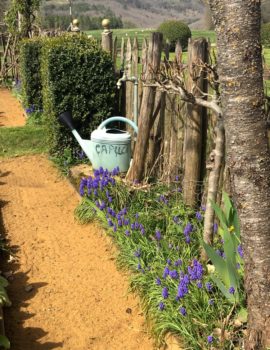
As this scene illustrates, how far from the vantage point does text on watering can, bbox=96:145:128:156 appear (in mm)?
4895

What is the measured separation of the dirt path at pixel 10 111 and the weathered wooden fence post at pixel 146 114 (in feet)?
14.2

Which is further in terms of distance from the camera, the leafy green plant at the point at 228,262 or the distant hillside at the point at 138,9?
the distant hillside at the point at 138,9

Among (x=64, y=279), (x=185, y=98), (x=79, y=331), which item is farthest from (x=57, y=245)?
(x=185, y=98)

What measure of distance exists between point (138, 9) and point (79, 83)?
364 feet

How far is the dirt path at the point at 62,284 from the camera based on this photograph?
2992 millimetres

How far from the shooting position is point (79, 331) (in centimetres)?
305

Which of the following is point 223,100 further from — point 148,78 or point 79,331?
point 148,78

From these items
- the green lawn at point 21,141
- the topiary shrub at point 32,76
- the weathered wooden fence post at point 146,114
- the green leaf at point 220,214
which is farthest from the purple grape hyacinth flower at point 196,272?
the topiary shrub at point 32,76

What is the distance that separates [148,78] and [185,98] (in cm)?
141

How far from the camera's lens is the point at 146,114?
4.64 metres

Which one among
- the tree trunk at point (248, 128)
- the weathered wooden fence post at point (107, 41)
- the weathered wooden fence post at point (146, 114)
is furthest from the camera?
the weathered wooden fence post at point (107, 41)

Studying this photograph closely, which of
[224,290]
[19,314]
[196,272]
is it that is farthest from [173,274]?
[19,314]

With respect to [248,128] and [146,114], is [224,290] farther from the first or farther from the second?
[146,114]

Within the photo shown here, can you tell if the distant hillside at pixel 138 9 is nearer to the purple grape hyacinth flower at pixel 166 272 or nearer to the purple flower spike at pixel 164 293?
the purple grape hyacinth flower at pixel 166 272
